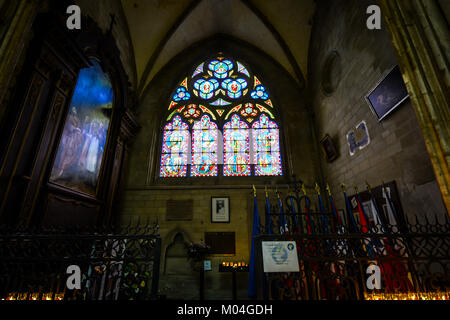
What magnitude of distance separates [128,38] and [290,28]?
6.18 m

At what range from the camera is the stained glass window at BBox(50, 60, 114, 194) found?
4.50 meters

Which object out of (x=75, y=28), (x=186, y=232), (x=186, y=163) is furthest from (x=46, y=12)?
(x=186, y=232)

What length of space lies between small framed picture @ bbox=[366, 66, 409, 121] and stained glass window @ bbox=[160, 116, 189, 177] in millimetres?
5629

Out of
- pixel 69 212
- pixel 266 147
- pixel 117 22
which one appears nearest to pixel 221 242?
pixel 266 147

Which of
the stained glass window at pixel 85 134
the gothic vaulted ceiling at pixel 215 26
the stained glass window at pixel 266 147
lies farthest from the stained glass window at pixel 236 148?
the stained glass window at pixel 85 134

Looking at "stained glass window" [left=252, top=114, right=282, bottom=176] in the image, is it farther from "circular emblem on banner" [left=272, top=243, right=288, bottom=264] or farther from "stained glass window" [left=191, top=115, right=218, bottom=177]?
"circular emblem on banner" [left=272, top=243, right=288, bottom=264]

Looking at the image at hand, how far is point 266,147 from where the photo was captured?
770cm

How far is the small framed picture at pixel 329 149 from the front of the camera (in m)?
6.02

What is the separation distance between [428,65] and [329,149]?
12.2 feet

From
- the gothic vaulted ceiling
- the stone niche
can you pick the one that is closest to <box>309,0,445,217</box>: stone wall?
the gothic vaulted ceiling

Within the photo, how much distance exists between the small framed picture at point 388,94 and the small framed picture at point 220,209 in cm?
449

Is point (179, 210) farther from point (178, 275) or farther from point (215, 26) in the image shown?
point (215, 26)
